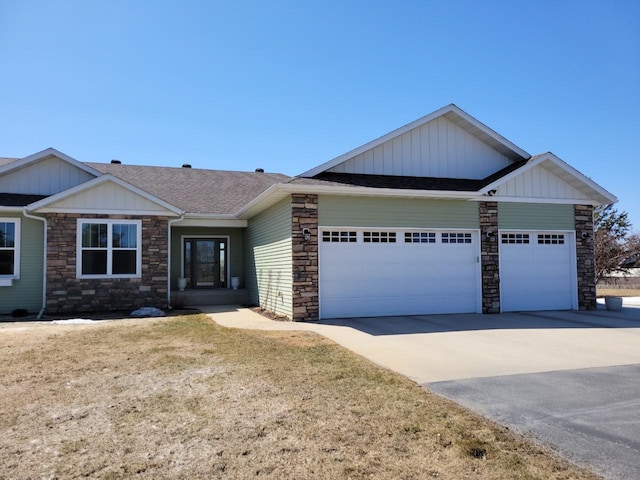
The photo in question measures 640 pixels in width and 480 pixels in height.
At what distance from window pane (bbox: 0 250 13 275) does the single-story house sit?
0.03 metres

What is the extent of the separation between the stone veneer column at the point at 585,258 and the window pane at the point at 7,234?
1599 centimetres

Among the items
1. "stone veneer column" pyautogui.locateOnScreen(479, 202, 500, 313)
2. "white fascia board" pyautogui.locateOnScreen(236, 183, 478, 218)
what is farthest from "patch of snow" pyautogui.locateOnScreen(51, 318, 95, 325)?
"stone veneer column" pyautogui.locateOnScreen(479, 202, 500, 313)

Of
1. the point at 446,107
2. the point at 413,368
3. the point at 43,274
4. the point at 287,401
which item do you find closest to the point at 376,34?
the point at 446,107

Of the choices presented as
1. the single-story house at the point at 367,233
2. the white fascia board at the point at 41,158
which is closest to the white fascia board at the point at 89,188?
the single-story house at the point at 367,233

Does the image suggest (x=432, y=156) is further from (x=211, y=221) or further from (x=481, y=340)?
(x=211, y=221)

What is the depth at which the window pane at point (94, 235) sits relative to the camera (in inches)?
527

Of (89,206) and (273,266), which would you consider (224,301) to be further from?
(89,206)

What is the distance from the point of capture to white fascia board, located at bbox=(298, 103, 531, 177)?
12.0m

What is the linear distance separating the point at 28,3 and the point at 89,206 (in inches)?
206

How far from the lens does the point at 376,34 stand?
1195cm

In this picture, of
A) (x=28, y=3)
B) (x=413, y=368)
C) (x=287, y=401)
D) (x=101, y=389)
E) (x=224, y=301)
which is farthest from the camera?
(x=224, y=301)

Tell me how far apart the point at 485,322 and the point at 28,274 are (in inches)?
484

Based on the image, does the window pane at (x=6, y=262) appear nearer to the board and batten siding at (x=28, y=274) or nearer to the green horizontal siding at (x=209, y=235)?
the board and batten siding at (x=28, y=274)

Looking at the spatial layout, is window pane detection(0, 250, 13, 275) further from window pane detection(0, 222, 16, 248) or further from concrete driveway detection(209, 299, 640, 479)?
concrete driveway detection(209, 299, 640, 479)
